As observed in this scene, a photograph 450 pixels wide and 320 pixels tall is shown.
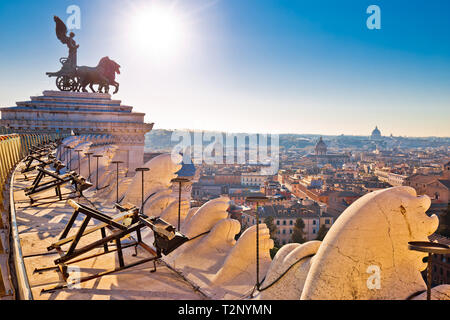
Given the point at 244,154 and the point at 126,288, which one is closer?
the point at 126,288

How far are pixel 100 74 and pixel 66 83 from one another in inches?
104

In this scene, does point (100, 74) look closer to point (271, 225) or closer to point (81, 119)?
point (81, 119)

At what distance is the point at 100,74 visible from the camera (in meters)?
25.9

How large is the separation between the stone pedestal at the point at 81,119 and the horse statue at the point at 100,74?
57.1 inches

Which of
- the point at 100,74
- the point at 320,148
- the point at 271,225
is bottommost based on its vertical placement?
the point at 271,225

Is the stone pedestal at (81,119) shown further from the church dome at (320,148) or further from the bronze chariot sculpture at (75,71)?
the church dome at (320,148)

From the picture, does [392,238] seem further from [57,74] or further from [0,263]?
[57,74]

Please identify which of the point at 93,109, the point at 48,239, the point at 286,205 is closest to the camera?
the point at 48,239

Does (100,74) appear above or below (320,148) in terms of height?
above

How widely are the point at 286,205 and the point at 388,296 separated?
2099 inches

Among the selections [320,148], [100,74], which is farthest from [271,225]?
[320,148]


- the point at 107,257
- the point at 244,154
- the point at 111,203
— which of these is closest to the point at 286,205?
the point at 111,203

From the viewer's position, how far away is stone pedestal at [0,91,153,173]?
876 inches

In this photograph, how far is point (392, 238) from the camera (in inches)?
110
